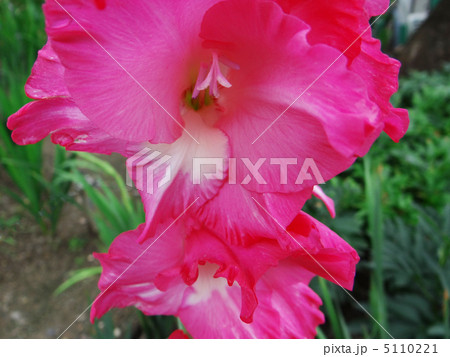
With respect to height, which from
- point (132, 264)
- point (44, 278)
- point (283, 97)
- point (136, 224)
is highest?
point (283, 97)

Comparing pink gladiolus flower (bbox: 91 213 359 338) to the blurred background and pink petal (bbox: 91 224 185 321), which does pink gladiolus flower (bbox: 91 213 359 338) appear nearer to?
pink petal (bbox: 91 224 185 321)

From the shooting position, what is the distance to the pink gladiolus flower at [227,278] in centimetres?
42

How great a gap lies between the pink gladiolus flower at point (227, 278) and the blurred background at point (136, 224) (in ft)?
0.89

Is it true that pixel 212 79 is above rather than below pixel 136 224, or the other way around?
above

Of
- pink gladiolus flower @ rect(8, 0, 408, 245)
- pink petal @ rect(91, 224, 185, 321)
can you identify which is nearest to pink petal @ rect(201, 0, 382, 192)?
pink gladiolus flower @ rect(8, 0, 408, 245)

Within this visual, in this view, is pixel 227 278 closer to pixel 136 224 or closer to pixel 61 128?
pixel 61 128

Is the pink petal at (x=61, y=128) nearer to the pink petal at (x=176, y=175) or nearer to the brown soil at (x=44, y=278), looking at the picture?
the pink petal at (x=176, y=175)

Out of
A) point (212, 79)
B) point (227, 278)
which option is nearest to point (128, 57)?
point (212, 79)

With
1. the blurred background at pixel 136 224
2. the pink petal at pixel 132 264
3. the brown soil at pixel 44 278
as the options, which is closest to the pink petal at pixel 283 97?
the pink petal at pixel 132 264

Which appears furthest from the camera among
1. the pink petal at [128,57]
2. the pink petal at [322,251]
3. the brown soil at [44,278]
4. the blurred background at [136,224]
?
the brown soil at [44,278]

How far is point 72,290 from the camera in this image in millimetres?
1532

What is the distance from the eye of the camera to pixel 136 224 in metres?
1.09

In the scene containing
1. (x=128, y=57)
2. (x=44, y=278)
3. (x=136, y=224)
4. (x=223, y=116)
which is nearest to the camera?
(x=128, y=57)

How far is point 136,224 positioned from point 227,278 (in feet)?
2.34
